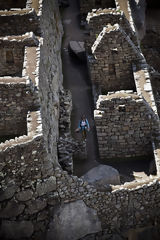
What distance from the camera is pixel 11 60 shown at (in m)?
21.7

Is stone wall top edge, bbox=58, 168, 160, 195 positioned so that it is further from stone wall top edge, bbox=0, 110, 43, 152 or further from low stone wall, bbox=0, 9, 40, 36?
low stone wall, bbox=0, 9, 40, 36

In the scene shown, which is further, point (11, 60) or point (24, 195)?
point (11, 60)

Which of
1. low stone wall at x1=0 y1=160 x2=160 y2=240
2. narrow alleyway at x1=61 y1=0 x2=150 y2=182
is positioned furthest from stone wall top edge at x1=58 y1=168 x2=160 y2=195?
narrow alleyway at x1=61 y1=0 x2=150 y2=182

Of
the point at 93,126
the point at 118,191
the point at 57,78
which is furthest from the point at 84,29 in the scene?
the point at 118,191

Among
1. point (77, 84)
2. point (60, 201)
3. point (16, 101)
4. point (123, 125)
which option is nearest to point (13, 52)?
point (16, 101)

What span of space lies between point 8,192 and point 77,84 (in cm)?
791

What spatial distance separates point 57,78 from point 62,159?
4.36 meters

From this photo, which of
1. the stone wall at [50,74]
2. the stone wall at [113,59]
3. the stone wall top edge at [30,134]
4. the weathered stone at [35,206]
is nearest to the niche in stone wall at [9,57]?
the stone wall at [50,74]

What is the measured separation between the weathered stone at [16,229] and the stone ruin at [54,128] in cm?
3

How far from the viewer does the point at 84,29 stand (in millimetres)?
27719

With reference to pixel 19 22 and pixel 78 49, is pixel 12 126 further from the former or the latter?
pixel 78 49

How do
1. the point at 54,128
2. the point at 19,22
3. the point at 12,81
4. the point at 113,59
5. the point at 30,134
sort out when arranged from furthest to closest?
the point at 19,22 → the point at 113,59 → the point at 54,128 → the point at 12,81 → the point at 30,134

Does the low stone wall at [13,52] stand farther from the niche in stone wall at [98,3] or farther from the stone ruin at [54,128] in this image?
the niche in stone wall at [98,3]

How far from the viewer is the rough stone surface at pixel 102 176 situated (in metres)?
18.9
